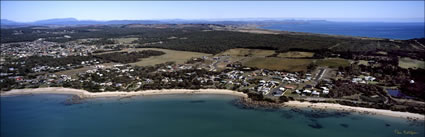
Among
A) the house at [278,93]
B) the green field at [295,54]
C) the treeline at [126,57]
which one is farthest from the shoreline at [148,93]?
the green field at [295,54]

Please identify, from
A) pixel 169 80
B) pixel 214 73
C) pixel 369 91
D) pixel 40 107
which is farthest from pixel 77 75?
pixel 369 91

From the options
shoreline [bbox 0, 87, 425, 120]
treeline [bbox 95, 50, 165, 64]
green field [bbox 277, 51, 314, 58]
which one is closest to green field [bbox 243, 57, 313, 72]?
green field [bbox 277, 51, 314, 58]

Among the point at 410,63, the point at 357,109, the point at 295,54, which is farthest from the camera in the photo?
the point at 295,54

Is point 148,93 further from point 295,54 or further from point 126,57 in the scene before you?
point 295,54

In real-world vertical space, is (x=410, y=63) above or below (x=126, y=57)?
below

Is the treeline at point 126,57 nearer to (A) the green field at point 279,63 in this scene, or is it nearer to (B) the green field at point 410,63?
(A) the green field at point 279,63

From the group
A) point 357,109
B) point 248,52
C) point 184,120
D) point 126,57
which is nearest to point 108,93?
point 184,120

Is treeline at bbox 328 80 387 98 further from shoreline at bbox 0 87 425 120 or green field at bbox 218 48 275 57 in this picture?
green field at bbox 218 48 275 57
